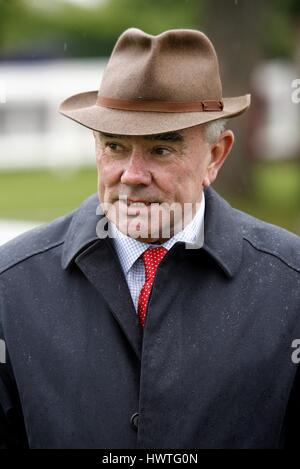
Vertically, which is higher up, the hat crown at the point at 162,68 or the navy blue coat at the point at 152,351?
the hat crown at the point at 162,68

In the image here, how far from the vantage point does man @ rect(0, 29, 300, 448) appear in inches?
118

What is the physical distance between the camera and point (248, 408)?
3.03 meters

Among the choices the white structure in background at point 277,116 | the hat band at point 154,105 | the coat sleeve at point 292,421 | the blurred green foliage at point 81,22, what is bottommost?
the white structure in background at point 277,116

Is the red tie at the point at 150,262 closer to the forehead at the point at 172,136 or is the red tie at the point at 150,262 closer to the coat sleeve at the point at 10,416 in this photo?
the forehead at the point at 172,136

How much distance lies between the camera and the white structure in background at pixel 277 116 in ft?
69.9

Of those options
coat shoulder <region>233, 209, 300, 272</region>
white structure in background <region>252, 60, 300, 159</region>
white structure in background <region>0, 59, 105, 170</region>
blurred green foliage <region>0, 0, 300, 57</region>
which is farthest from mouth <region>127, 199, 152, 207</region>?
blurred green foliage <region>0, 0, 300, 57</region>

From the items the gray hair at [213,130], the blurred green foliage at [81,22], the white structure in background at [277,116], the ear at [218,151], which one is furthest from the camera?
the blurred green foliage at [81,22]

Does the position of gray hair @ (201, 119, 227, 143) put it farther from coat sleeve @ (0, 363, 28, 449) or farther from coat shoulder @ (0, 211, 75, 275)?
coat sleeve @ (0, 363, 28, 449)

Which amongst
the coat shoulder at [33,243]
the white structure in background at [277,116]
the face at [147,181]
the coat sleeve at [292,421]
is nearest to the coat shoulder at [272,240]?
the face at [147,181]

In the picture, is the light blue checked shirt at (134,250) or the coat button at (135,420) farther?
the light blue checked shirt at (134,250)

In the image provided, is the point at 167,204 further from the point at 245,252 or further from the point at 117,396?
the point at 117,396

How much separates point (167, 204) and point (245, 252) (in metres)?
0.37

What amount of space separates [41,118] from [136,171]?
17633 mm

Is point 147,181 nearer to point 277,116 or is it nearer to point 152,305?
point 152,305
